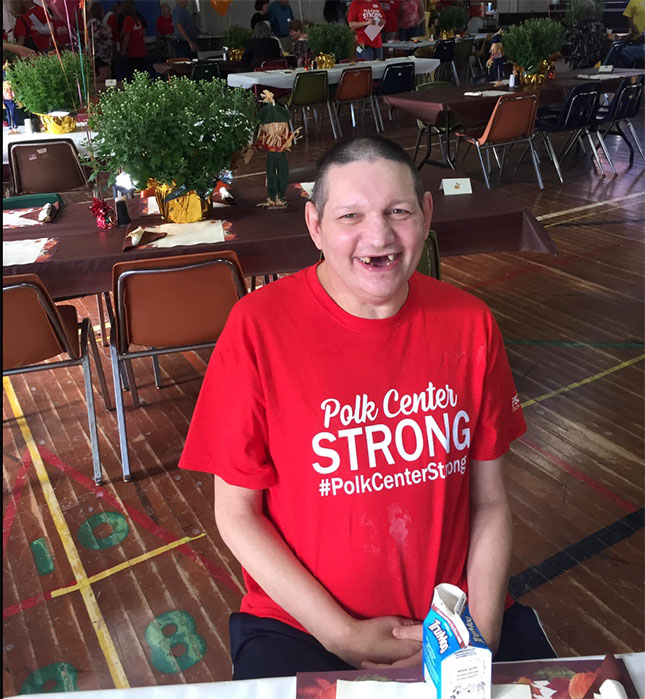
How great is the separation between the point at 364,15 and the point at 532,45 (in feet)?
13.2

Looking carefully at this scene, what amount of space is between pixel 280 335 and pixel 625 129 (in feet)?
29.8

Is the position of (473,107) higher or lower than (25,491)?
higher

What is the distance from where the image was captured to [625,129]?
8.89 meters

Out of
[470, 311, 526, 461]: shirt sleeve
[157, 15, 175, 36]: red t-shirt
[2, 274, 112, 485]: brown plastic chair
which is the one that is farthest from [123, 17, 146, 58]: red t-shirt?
[470, 311, 526, 461]: shirt sleeve

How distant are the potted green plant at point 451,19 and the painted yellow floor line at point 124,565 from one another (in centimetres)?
1316

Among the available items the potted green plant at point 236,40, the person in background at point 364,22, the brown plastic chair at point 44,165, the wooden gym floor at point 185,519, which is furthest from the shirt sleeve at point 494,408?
the potted green plant at point 236,40

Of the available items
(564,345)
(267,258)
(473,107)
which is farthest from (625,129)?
(267,258)

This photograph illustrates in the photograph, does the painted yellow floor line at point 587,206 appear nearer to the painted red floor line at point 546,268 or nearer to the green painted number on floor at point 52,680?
the painted red floor line at point 546,268

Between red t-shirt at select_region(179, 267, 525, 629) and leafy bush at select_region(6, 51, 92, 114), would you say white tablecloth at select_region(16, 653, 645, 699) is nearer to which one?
red t-shirt at select_region(179, 267, 525, 629)

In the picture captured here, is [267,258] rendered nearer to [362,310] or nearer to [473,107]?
[362,310]

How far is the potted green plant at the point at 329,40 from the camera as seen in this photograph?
9344 mm

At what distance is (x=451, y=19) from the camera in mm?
13477

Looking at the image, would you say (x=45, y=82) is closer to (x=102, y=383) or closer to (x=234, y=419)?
(x=102, y=383)

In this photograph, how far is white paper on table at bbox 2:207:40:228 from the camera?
3.28m
